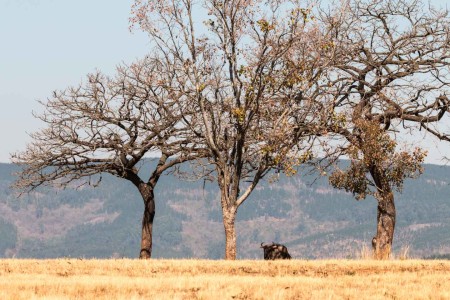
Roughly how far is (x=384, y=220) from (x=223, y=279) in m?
19.0

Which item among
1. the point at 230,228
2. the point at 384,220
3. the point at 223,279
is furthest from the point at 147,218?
the point at 223,279

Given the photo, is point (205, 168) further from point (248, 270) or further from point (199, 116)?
point (248, 270)

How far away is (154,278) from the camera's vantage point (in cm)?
3067

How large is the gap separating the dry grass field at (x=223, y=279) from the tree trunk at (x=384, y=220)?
263 inches

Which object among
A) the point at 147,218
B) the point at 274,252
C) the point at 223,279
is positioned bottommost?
the point at 223,279

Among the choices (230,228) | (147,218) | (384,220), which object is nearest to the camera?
(230,228)

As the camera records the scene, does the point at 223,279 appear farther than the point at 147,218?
No

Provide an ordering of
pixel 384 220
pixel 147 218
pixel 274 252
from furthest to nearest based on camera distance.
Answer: pixel 147 218, pixel 384 220, pixel 274 252

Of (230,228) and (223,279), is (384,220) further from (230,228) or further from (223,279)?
(223,279)

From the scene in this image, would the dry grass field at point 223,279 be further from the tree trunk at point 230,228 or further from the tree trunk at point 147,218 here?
the tree trunk at point 147,218

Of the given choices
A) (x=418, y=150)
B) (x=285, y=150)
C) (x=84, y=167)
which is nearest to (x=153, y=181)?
(x=84, y=167)

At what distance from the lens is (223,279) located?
30.0 metres

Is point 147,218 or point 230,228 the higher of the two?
point 147,218

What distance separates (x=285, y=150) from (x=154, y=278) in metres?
13.0
